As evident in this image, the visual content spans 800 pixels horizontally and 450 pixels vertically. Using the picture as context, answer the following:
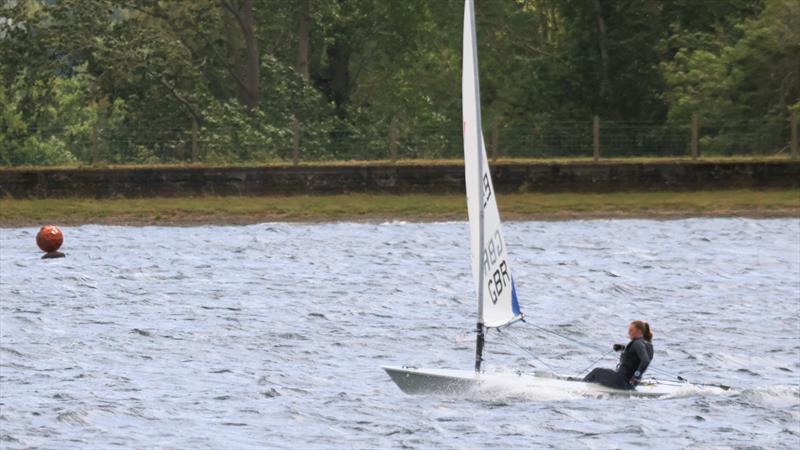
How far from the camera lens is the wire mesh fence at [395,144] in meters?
55.6

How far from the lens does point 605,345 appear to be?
1111 inches

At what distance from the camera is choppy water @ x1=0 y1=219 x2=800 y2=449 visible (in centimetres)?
2167

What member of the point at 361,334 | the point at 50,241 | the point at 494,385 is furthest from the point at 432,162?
the point at 494,385

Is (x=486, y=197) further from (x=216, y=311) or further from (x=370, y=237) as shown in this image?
(x=370, y=237)

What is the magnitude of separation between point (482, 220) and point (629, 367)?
2.72m

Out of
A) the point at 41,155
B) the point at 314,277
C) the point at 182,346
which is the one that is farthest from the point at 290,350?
the point at 41,155

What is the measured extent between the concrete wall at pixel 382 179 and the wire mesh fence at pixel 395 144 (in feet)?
4.03

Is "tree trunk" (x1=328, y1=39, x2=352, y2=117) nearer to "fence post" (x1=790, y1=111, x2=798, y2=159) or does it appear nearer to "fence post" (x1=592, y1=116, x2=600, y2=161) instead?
"fence post" (x1=592, y1=116, x2=600, y2=161)

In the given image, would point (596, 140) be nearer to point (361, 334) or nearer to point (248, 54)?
point (248, 54)

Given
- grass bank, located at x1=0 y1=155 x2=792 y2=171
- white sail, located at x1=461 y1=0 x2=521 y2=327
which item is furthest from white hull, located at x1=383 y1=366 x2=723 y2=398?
grass bank, located at x1=0 y1=155 x2=792 y2=171

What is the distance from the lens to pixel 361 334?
29359 millimetres

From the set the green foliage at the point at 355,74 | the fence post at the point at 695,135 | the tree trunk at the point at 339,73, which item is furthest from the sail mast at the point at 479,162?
the tree trunk at the point at 339,73

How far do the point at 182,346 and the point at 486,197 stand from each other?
7.37m

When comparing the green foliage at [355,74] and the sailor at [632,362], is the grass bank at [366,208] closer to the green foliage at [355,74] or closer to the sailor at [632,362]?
the green foliage at [355,74]
